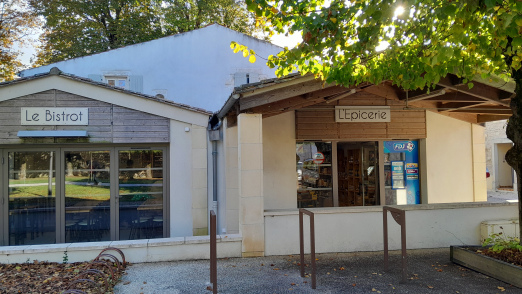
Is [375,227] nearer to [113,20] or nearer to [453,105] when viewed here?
[453,105]

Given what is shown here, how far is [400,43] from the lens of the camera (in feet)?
18.2

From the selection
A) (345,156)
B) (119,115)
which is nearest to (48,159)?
(119,115)

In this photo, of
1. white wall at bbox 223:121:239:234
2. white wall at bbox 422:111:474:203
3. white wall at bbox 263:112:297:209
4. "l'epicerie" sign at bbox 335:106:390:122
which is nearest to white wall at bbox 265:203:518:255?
white wall at bbox 223:121:239:234

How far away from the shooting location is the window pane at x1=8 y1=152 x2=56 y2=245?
7.65 m

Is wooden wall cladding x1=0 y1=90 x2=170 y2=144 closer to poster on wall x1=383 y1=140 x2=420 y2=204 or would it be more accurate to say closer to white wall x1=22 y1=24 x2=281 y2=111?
poster on wall x1=383 y1=140 x2=420 y2=204

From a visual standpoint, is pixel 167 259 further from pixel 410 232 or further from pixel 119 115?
pixel 410 232

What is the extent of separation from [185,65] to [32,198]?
7827 millimetres

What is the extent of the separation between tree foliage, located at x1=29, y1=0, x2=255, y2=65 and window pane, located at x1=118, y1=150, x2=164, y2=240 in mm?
12713

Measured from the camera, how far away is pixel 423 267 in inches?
225

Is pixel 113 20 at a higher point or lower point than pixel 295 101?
higher

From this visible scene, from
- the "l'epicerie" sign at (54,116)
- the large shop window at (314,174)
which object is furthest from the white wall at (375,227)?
the "l'epicerie" sign at (54,116)

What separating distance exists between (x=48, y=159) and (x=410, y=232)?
7411mm

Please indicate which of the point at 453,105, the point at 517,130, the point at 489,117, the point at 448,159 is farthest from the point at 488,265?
the point at 489,117

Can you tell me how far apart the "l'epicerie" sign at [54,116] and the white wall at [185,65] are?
20.8ft
